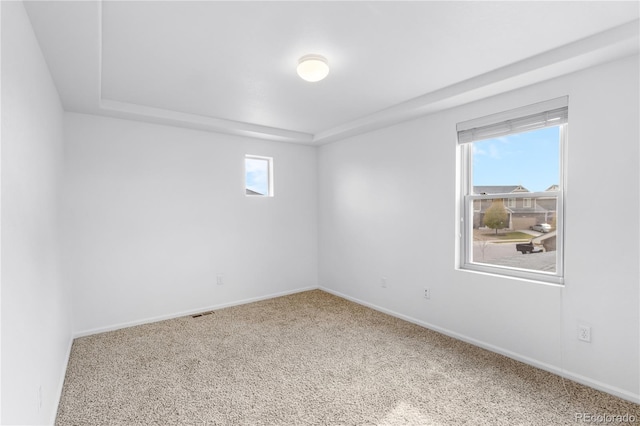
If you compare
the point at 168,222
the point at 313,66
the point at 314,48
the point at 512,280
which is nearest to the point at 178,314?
the point at 168,222

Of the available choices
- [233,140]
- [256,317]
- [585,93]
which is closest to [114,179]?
[233,140]

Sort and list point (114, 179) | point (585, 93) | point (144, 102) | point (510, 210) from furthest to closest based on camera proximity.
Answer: point (114, 179) → point (144, 102) → point (510, 210) → point (585, 93)

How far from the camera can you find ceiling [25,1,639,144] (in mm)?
1787

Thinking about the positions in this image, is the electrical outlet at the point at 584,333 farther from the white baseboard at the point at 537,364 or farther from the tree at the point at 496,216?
the tree at the point at 496,216

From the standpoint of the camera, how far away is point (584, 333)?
2367 mm

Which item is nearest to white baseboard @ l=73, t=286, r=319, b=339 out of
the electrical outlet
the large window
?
the large window

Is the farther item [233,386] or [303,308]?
[303,308]

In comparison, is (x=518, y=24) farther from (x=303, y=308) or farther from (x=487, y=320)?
(x=303, y=308)

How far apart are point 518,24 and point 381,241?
2629 mm

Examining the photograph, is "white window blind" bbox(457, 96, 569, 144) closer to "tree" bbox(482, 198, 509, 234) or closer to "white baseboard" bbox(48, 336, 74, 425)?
"tree" bbox(482, 198, 509, 234)

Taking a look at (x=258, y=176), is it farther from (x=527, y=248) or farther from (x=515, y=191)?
(x=527, y=248)

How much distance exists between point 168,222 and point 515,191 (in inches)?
146

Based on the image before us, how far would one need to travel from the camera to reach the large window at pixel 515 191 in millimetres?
2609

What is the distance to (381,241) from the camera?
4.05 metres
